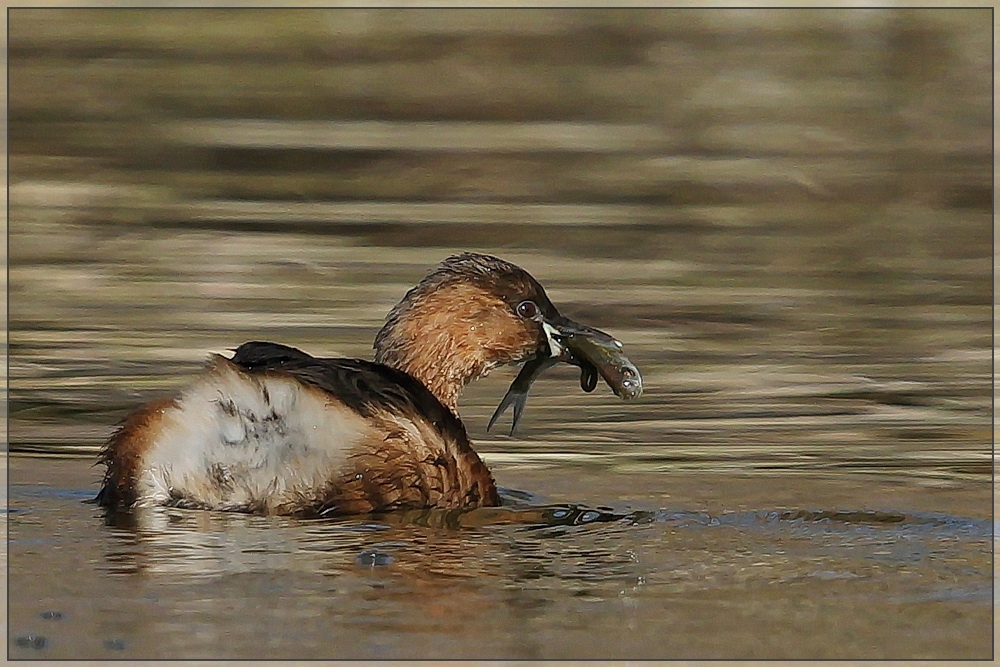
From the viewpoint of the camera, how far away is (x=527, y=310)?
7598 millimetres

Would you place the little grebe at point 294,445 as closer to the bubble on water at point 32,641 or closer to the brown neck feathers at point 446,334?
the brown neck feathers at point 446,334

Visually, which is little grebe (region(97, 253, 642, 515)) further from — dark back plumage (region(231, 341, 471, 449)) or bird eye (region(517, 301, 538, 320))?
bird eye (region(517, 301, 538, 320))

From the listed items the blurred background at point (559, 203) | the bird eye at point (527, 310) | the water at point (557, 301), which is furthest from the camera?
the blurred background at point (559, 203)

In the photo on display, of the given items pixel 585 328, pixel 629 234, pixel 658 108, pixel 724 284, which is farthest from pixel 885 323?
pixel 658 108

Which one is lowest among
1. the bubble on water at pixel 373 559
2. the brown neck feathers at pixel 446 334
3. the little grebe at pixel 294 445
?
the bubble on water at pixel 373 559

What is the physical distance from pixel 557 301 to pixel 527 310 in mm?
2291

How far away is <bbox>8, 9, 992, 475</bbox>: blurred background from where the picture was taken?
28.2ft

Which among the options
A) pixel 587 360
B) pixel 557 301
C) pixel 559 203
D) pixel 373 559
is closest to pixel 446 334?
pixel 587 360

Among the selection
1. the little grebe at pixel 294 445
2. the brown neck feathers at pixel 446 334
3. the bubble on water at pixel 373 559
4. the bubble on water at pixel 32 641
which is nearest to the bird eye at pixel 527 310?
the brown neck feathers at pixel 446 334

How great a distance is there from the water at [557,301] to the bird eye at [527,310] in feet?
1.64

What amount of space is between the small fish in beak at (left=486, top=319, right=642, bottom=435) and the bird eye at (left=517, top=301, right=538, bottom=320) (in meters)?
0.06

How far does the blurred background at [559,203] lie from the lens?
8.60m

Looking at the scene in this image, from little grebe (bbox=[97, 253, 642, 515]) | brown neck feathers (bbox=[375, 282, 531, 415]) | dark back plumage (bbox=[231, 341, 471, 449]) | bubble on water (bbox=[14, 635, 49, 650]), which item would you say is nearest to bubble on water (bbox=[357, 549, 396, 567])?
little grebe (bbox=[97, 253, 642, 515])

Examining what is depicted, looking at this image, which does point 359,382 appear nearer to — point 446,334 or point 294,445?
point 294,445
